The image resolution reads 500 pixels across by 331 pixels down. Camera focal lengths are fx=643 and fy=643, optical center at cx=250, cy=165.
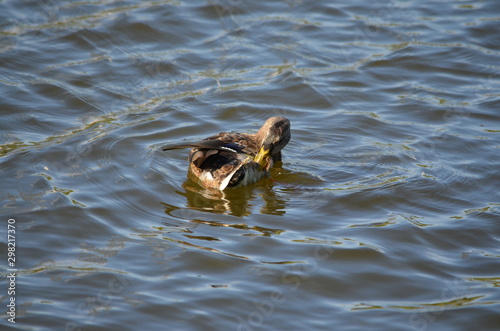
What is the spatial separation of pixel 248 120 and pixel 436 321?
192 inches

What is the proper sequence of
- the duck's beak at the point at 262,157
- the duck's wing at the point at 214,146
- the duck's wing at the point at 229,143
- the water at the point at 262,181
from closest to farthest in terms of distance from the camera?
the water at the point at 262,181 → the duck's wing at the point at 214,146 → the duck's wing at the point at 229,143 → the duck's beak at the point at 262,157

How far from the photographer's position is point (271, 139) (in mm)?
8188

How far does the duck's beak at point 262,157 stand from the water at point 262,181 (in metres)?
0.33

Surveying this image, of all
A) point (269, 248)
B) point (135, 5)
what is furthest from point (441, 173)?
point (135, 5)

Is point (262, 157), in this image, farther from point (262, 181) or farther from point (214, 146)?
point (214, 146)

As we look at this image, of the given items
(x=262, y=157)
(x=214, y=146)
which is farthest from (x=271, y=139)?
(x=214, y=146)

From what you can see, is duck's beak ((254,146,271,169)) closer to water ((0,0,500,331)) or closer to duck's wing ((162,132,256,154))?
duck's wing ((162,132,256,154))

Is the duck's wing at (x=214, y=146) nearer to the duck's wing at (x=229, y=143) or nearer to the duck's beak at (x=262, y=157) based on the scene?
the duck's wing at (x=229, y=143)

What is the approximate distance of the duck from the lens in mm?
7742

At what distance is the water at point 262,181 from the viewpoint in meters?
5.75

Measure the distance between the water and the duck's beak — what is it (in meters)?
0.33

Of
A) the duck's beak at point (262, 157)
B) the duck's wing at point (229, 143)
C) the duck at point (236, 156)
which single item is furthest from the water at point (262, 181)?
the duck's wing at point (229, 143)

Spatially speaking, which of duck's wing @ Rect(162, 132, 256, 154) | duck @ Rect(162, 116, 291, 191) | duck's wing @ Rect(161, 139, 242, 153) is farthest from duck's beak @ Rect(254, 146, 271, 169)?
duck's wing @ Rect(161, 139, 242, 153)

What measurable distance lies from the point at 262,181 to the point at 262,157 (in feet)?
1.10
